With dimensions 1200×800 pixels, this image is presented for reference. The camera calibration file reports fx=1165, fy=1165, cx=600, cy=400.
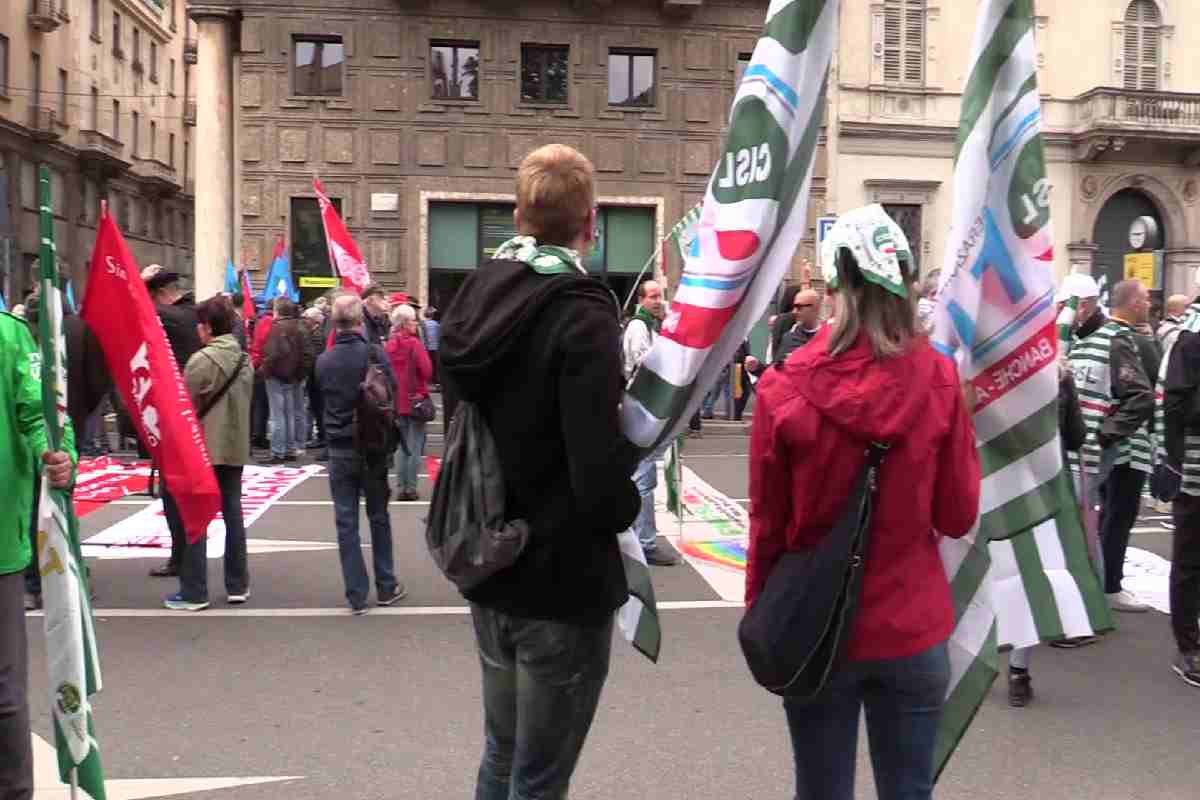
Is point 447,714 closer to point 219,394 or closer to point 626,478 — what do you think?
point 626,478

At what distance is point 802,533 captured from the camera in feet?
9.16

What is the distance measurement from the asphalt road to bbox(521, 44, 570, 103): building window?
1747 cm

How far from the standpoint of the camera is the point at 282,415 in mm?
14570

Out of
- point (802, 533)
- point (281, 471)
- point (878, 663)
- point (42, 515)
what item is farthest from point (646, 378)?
point (281, 471)

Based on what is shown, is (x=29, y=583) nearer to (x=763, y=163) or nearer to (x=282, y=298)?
(x=763, y=163)

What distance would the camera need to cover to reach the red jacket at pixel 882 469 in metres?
2.70

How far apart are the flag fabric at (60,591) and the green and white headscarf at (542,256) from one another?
1.83 m

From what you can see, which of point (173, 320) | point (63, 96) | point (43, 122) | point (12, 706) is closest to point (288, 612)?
point (173, 320)

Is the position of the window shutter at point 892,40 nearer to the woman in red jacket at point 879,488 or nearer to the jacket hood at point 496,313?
the woman in red jacket at point 879,488

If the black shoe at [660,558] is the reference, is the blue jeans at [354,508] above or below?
above

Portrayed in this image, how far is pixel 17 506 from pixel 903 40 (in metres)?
26.2

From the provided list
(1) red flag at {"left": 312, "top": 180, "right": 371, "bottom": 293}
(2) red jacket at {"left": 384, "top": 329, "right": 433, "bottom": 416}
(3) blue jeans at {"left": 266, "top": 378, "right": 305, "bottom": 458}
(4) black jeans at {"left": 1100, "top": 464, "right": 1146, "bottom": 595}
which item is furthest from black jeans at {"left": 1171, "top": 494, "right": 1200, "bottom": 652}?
(3) blue jeans at {"left": 266, "top": 378, "right": 305, "bottom": 458}

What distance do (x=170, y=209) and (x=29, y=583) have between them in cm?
4676

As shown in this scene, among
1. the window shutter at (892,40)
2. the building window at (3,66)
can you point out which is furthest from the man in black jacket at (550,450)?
the building window at (3,66)
